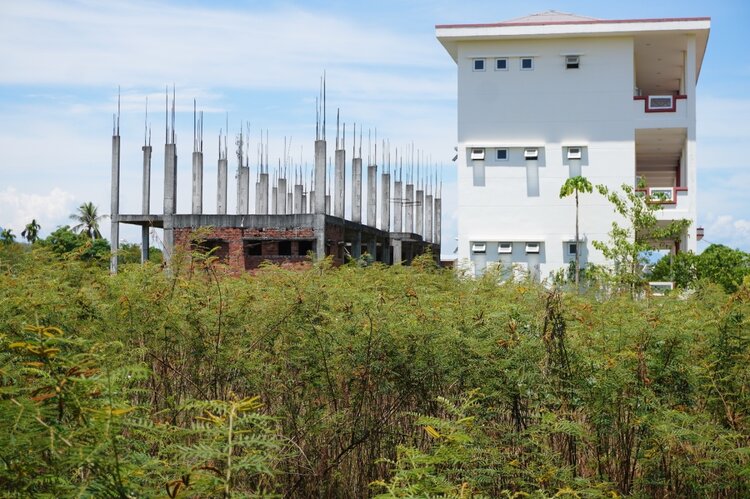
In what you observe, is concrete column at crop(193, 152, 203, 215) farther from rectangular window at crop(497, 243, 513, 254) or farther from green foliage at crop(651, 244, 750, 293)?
green foliage at crop(651, 244, 750, 293)

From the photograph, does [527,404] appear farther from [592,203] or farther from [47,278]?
[592,203]

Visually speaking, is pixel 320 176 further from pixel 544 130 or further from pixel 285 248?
pixel 544 130

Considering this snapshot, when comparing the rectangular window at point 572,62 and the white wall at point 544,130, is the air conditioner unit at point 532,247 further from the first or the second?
the rectangular window at point 572,62

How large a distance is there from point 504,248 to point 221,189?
468 inches

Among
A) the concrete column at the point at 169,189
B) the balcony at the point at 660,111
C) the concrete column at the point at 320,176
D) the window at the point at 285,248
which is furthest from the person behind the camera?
the window at the point at 285,248

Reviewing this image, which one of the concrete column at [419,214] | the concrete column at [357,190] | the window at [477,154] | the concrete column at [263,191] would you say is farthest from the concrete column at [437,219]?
the window at [477,154]

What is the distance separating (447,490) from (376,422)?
247cm

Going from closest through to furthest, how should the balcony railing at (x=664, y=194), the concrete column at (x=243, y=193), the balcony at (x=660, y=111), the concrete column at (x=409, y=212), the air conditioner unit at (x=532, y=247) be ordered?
the balcony railing at (x=664, y=194) → the balcony at (x=660, y=111) → the air conditioner unit at (x=532, y=247) → the concrete column at (x=243, y=193) → the concrete column at (x=409, y=212)

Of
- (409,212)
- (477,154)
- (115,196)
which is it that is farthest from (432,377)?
(409,212)

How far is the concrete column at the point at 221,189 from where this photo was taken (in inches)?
1344

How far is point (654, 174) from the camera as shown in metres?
43.6

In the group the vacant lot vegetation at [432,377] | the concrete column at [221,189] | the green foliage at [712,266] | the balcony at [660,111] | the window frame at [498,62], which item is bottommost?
the vacant lot vegetation at [432,377]

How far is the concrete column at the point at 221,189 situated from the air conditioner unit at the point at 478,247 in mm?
10558

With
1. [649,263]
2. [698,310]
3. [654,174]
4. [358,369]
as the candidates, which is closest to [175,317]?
[358,369]
